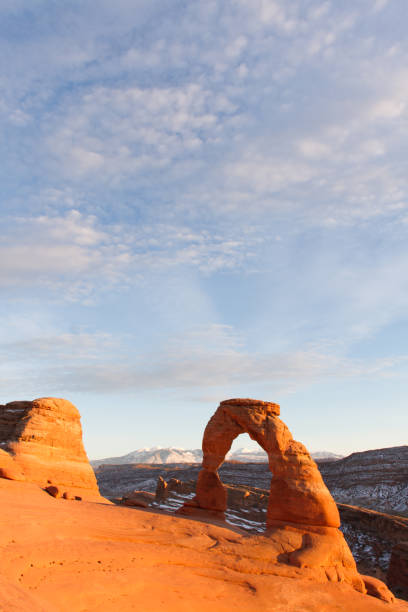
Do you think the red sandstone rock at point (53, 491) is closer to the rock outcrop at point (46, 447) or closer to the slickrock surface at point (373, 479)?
the rock outcrop at point (46, 447)

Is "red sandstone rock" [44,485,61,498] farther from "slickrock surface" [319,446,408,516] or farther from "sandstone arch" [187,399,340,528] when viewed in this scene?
"slickrock surface" [319,446,408,516]

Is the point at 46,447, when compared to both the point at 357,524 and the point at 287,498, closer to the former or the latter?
the point at 287,498

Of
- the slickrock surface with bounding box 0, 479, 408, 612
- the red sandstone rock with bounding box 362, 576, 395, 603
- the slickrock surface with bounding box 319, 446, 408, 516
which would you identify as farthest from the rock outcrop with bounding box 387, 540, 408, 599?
the slickrock surface with bounding box 319, 446, 408, 516

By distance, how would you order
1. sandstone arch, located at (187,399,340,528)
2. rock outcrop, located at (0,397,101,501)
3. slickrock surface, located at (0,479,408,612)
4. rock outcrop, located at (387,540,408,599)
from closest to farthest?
Result: slickrock surface, located at (0,479,408,612) → sandstone arch, located at (187,399,340,528) → rock outcrop, located at (0,397,101,501) → rock outcrop, located at (387,540,408,599)

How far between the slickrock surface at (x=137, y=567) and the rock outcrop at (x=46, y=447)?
6.67 ft

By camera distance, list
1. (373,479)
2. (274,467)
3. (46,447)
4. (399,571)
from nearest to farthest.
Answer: (274,467) → (46,447) → (399,571) → (373,479)

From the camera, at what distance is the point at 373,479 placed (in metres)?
49.4

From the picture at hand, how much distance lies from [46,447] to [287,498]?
34.3ft

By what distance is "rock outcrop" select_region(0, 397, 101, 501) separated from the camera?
1731 centimetres

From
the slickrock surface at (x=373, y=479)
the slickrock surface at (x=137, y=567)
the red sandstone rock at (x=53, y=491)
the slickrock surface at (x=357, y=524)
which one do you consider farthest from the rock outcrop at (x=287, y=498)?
the slickrock surface at (x=373, y=479)

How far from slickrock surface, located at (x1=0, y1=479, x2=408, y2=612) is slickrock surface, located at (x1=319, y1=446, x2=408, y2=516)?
33.0m

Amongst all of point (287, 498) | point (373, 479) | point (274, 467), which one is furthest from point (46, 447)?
point (373, 479)

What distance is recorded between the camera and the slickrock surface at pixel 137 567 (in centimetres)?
891

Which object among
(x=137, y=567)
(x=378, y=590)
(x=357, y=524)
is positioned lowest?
(x=378, y=590)
